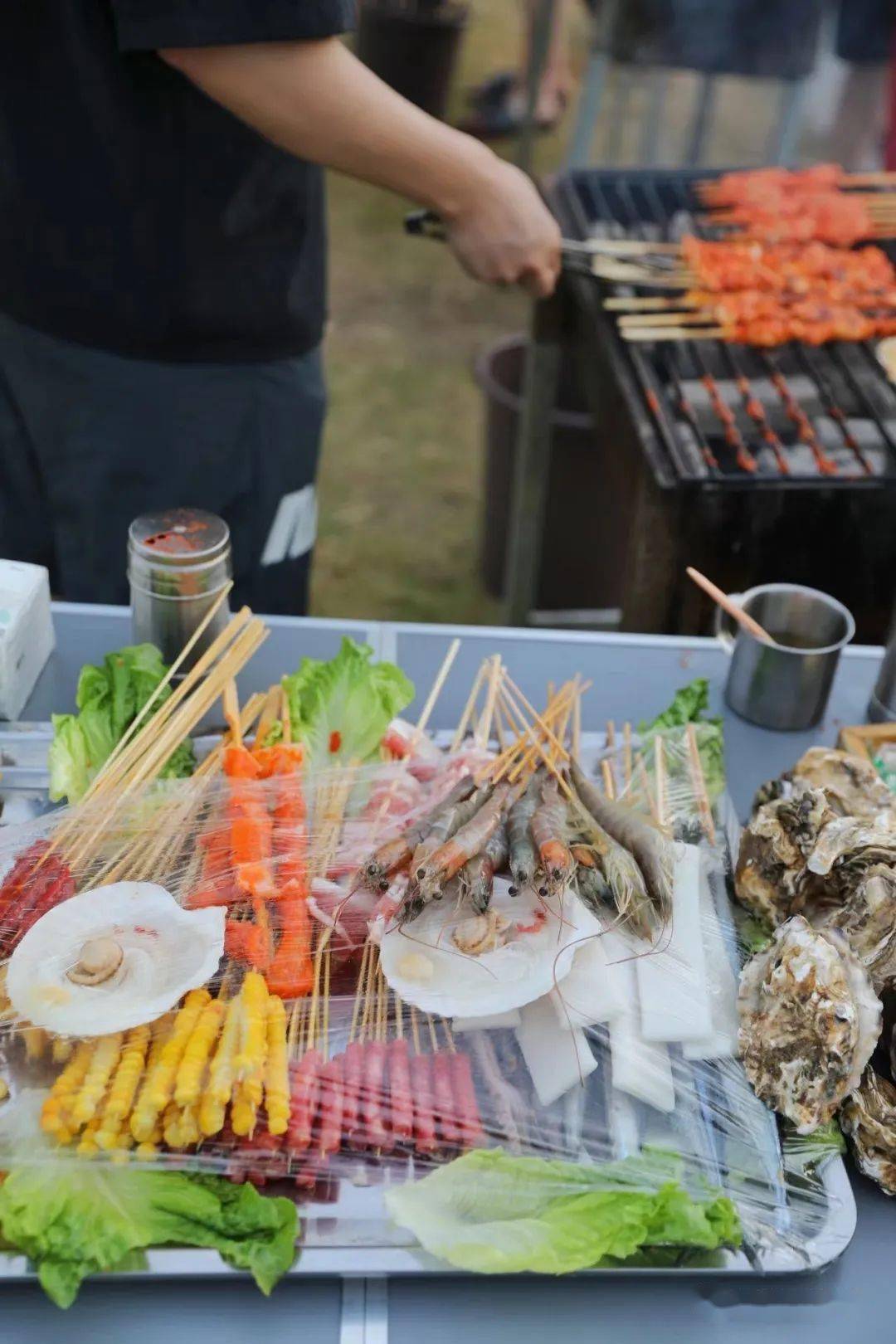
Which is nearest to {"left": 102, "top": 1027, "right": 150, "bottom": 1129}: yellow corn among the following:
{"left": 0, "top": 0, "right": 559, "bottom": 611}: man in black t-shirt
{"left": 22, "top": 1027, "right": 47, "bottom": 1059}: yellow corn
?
{"left": 22, "top": 1027, "right": 47, "bottom": 1059}: yellow corn

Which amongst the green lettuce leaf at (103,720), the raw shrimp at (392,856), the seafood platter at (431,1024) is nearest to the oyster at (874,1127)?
the seafood platter at (431,1024)

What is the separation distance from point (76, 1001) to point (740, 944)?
3.26ft

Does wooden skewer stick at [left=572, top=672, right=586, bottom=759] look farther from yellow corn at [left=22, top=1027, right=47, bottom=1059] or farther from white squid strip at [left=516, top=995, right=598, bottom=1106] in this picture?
yellow corn at [left=22, top=1027, right=47, bottom=1059]

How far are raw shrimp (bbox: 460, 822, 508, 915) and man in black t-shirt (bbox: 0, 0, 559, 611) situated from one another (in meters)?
1.60

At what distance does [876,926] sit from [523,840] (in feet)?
1.73

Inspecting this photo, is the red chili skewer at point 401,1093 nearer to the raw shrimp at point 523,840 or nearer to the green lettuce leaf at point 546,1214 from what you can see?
the green lettuce leaf at point 546,1214

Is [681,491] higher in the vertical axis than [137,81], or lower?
lower

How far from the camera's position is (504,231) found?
302cm

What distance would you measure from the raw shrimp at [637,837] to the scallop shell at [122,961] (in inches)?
25.4

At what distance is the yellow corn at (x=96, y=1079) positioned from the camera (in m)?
1.50

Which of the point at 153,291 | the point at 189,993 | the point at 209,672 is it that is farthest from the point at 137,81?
the point at 189,993

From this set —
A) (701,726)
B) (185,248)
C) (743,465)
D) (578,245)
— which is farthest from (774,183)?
(701,726)

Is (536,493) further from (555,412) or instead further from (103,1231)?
(103,1231)

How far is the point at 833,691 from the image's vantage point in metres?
2.63
